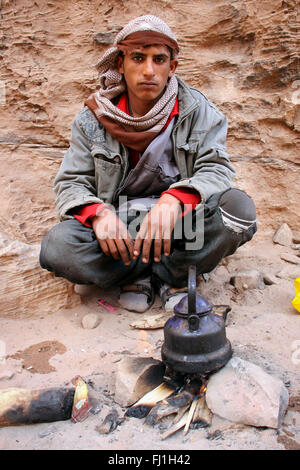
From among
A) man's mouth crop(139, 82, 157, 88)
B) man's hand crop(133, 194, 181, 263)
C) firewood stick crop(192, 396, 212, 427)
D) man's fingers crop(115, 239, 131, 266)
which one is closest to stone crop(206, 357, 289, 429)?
firewood stick crop(192, 396, 212, 427)

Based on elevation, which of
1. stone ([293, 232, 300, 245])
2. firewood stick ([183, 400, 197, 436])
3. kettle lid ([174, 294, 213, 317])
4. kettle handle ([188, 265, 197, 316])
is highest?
kettle handle ([188, 265, 197, 316])

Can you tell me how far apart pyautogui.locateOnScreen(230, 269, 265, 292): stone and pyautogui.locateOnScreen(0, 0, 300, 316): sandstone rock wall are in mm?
866

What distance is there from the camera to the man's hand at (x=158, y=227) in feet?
7.18

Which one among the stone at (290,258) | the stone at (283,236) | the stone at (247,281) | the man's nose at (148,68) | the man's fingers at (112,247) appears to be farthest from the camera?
the stone at (283,236)

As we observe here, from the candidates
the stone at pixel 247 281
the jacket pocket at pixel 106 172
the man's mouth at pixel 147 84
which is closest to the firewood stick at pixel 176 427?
the stone at pixel 247 281

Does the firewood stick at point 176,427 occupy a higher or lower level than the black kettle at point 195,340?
lower

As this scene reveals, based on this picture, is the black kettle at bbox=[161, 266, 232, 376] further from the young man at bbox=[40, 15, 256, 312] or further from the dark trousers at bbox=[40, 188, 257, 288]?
the dark trousers at bbox=[40, 188, 257, 288]

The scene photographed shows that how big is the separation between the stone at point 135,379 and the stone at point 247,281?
1.09 meters

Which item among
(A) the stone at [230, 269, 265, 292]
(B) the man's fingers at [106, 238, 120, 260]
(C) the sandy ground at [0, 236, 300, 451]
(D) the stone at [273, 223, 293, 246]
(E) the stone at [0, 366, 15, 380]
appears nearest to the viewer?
(C) the sandy ground at [0, 236, 300, 451]

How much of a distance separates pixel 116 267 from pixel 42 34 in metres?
2.34

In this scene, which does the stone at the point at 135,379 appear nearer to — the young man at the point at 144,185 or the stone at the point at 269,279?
the young man at the point at 144,185

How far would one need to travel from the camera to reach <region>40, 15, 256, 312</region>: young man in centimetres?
234
